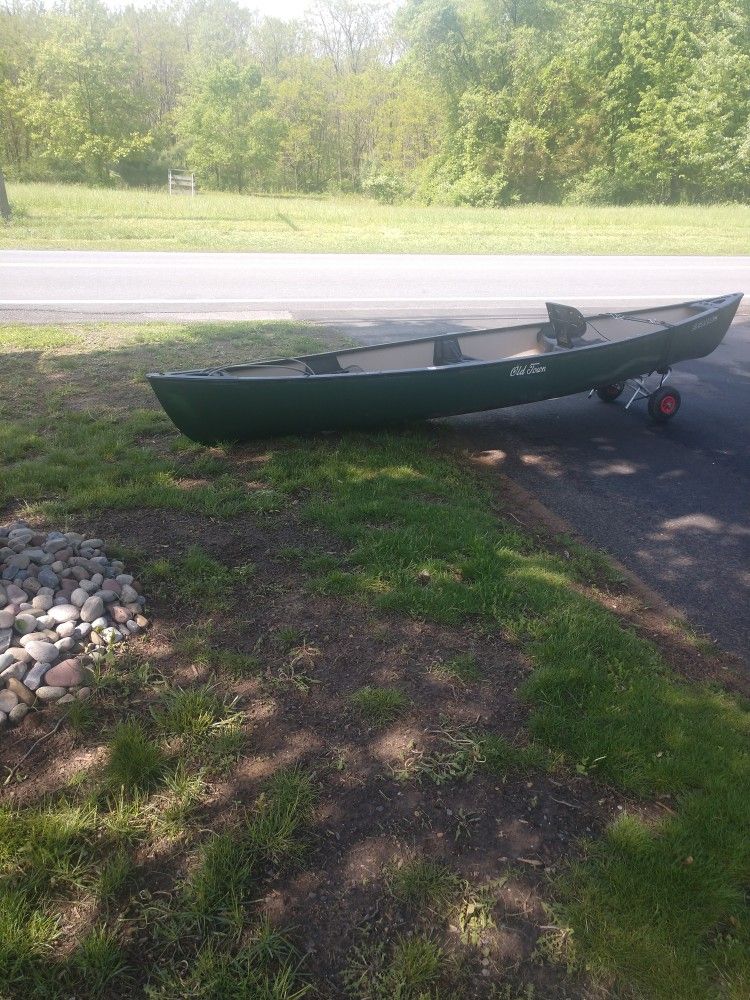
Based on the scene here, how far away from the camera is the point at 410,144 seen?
136 feet

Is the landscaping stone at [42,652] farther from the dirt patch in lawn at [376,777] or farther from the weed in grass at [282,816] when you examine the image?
the weed in grass at [282,816]

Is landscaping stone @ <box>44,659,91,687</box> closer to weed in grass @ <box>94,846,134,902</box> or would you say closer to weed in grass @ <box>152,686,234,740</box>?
weed in grass @ <box>152,686,234,740</box>

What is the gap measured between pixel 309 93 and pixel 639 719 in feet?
163

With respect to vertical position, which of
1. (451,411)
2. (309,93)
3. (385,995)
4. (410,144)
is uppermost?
(309,93)

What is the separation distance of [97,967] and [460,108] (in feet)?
136

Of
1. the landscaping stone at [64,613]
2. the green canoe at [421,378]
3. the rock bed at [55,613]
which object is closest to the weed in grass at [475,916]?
the rock bed at [55,613]

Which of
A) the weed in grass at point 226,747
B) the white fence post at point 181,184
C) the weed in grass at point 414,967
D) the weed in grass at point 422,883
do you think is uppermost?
the white fence post at point 181,184

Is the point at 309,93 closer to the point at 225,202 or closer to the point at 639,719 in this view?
the point at 225,202

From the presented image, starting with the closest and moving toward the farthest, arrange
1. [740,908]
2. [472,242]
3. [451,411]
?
[740,908] → [451,411] → [472,242]

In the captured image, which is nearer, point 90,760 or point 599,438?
point 90,760

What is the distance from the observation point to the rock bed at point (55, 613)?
314 cm

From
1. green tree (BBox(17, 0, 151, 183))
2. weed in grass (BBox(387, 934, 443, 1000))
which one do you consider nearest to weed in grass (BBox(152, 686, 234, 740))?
weed in grass (BBox(387, 934, 443, 1000))

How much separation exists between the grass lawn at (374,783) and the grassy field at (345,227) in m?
14.4

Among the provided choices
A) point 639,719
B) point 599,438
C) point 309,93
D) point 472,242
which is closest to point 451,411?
point 599,438
